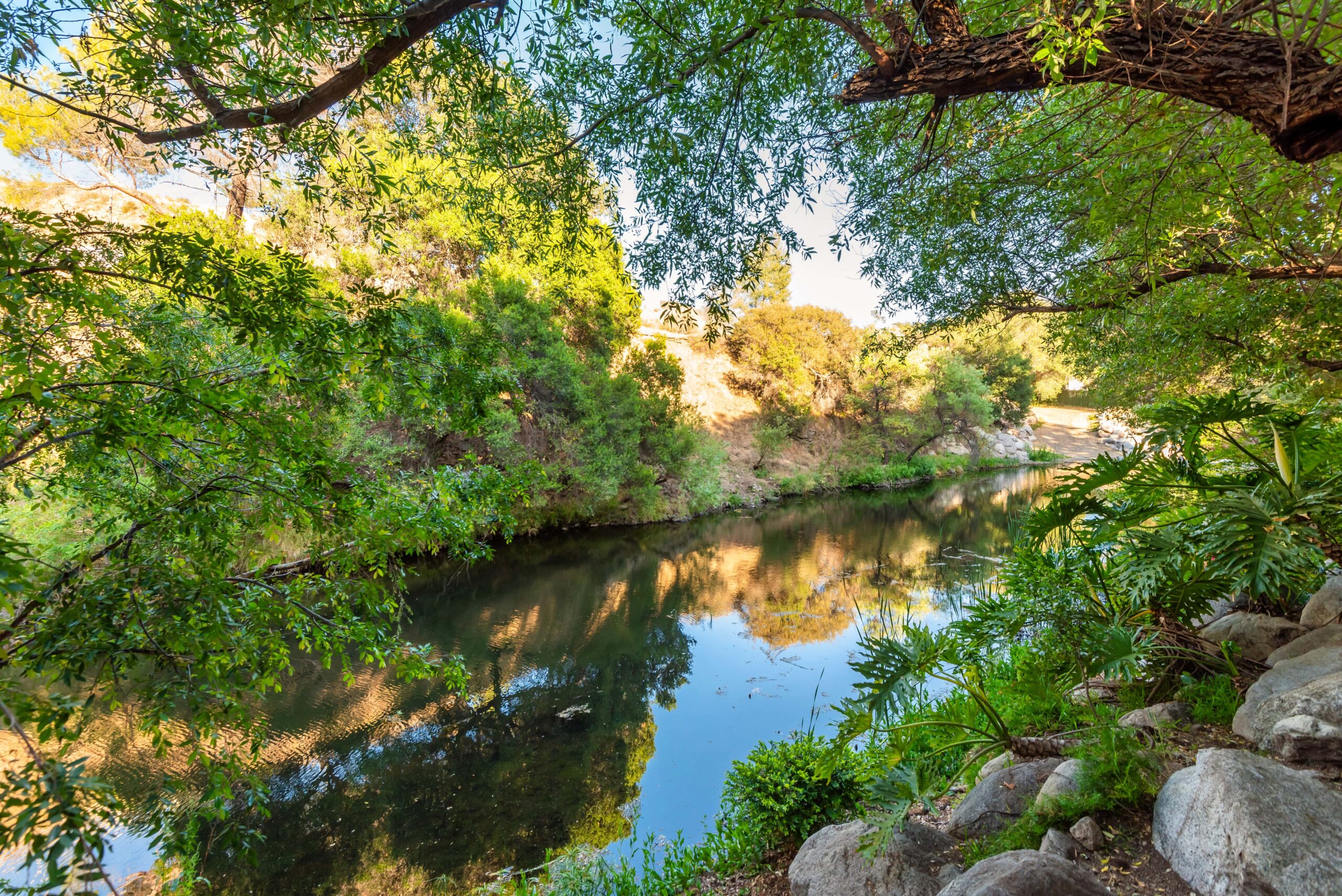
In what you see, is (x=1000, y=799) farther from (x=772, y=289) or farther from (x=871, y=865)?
(x=772, y=289)

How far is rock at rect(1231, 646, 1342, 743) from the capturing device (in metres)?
2.33

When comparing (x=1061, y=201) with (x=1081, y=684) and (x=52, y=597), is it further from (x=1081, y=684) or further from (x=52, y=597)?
(x=52, y=597)

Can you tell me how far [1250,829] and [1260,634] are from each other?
7.37 feet

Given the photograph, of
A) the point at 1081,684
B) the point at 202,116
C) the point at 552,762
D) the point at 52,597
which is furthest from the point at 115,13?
the point at 1081,684

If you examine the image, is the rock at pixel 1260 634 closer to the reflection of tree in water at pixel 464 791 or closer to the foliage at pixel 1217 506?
the foliage at pixel 1217 506

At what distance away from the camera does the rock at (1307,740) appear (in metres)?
2.04

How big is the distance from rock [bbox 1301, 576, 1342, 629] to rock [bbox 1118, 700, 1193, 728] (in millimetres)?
883

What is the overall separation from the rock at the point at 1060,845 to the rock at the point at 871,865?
1.53 ft

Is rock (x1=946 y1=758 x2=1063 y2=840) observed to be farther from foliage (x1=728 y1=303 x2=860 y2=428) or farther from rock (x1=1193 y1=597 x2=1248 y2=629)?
foliage (x1=728 y1=303 x2=860 y2=428)

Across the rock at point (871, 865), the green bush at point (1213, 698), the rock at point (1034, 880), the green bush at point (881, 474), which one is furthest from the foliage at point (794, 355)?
the rock at point (1034, 880)

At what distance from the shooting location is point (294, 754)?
5.27 meters

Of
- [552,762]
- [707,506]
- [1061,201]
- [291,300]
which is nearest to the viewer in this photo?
→ [291,300]

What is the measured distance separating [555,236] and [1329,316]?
5756 mm

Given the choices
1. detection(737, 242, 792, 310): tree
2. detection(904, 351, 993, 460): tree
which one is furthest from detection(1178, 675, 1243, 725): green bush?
detection(904, 351, 993, 460): tree
